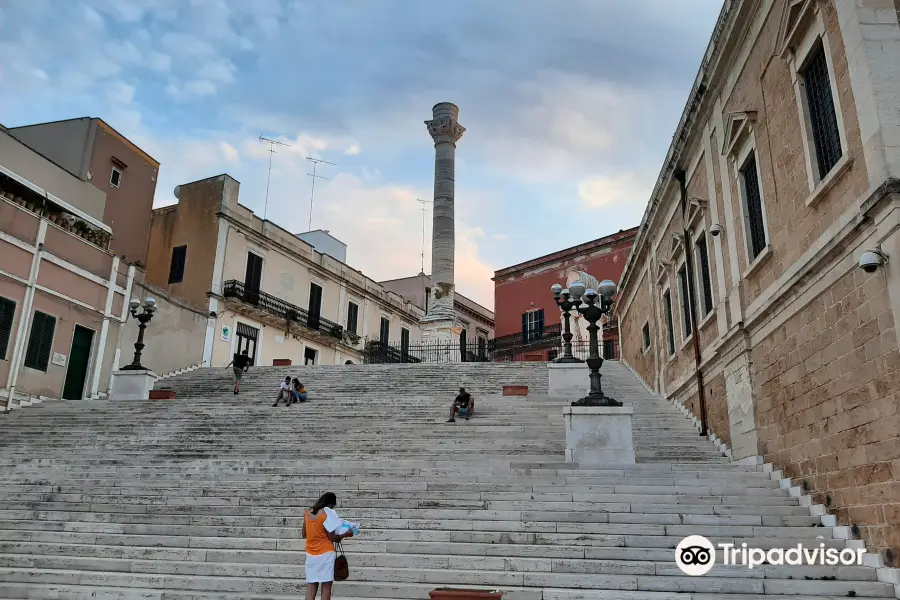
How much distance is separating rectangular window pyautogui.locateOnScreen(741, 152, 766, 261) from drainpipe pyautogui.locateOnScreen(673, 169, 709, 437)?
345cm

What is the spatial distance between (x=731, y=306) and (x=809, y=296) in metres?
3.09

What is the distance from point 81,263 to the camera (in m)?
19.2

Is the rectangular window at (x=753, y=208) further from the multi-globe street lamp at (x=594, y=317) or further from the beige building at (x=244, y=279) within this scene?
the beige building at (x=244, y=279)

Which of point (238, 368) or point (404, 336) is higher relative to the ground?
Result: point (404, 336)

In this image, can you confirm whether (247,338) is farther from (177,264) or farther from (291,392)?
(291,392)

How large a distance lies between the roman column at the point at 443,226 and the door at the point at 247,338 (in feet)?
24.3

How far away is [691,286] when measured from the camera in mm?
15203

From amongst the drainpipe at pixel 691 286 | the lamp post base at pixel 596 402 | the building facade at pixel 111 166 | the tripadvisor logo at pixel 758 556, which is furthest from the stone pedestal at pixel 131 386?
the tripadvisor logo at pixel 758 556

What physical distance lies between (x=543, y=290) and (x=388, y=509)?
30.7 metres

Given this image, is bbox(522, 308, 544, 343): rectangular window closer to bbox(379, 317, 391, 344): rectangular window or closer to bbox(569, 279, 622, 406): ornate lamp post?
bbox(379, 317, 391, 344): rectangular window

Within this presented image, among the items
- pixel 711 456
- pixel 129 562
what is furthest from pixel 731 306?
pixel 129 562

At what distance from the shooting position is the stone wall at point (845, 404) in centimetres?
712

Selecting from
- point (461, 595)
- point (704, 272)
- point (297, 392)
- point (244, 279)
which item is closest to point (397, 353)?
point (244, 279)

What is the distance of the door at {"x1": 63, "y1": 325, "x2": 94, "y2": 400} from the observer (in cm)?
1888
